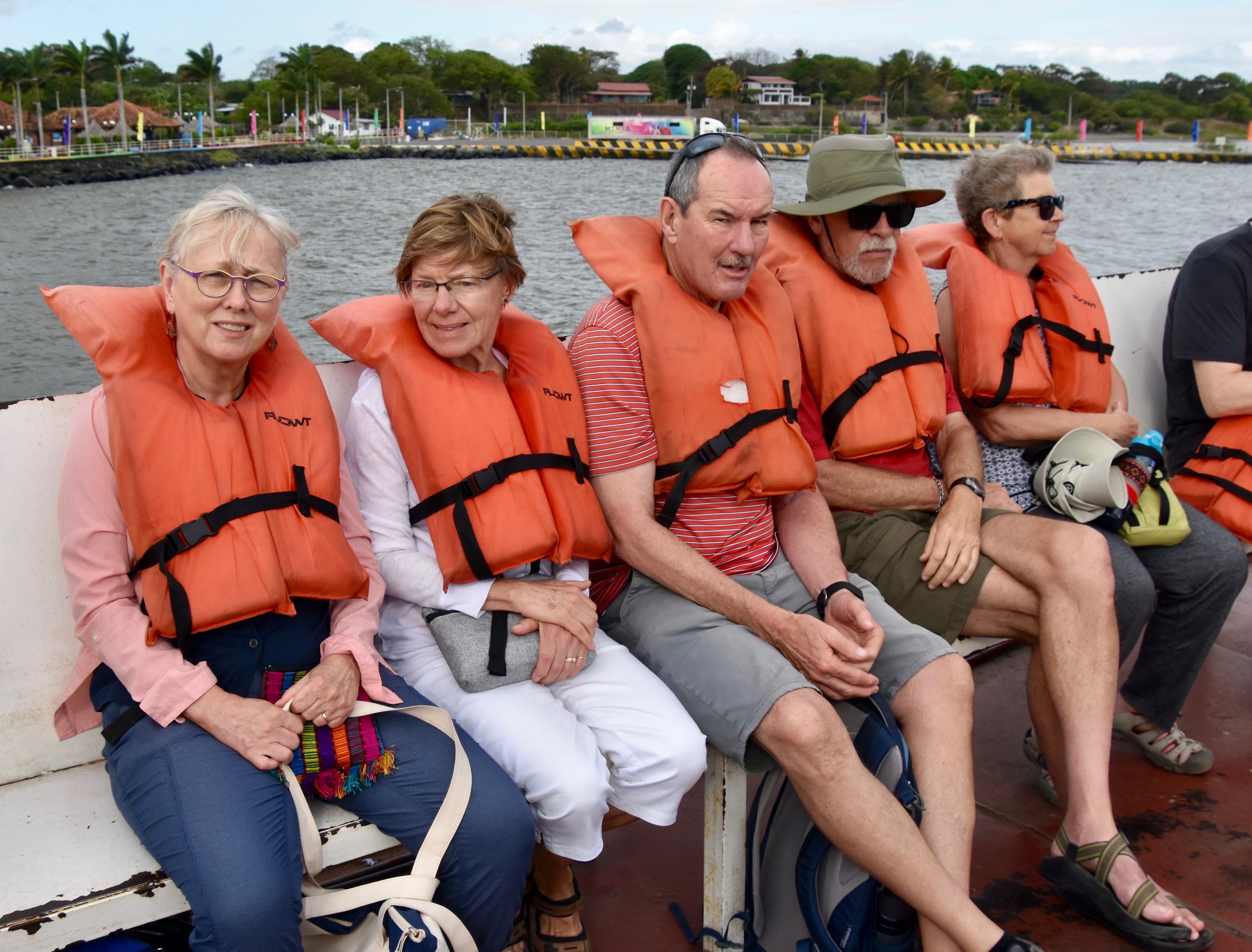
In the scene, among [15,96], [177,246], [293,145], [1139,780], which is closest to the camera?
[177,246]

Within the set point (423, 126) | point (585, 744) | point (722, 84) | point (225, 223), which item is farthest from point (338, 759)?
point (722, 84)

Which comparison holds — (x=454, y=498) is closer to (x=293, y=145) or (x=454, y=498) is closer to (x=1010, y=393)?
(x=1010, y=393)

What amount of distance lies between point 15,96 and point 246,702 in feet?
198

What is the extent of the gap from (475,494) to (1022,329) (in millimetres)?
1678

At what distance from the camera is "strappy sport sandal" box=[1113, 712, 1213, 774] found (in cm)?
268

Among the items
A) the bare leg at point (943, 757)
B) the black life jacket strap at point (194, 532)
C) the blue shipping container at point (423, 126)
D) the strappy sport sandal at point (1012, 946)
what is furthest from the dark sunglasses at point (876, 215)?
the blue shipping container at point (423, 126)

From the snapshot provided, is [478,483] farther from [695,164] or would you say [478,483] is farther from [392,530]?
[695,164]

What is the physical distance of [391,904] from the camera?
5.48 ft

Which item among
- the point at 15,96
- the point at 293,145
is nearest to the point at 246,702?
the point at 15,96

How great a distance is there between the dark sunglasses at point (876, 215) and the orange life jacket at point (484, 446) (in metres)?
0.88

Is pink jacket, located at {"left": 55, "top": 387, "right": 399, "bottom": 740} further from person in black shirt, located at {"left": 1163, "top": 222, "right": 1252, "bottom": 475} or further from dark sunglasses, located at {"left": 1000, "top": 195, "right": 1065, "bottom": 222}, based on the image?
person in black shirt, located at {"left": 1163, "top": 222, "right": 1252, "bottom": 475}

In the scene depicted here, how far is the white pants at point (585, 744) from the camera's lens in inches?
72.7

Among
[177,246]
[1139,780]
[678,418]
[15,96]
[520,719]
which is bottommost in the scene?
[1139,780]

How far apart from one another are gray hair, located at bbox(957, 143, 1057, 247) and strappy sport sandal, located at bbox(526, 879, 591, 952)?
2121 millimetres
